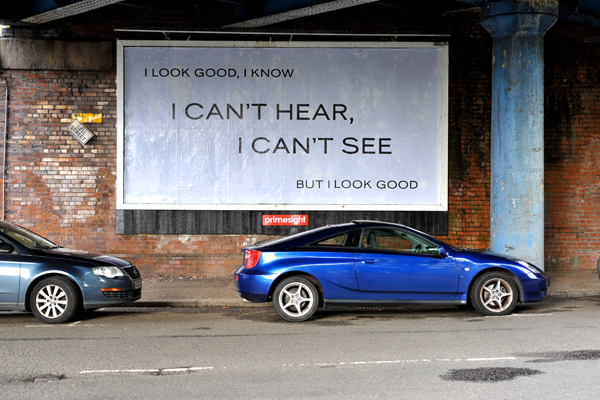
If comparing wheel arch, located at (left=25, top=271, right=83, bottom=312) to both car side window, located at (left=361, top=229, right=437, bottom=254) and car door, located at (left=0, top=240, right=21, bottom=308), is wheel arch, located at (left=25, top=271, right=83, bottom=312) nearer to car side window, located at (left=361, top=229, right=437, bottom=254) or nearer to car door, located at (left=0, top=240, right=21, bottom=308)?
car door, located at (left=0, top=240, right=21, bottom=308)

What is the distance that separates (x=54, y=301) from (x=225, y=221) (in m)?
5.48

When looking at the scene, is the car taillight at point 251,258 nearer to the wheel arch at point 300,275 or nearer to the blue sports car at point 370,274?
the blue sports car at point 370,274

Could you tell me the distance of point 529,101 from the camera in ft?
38.6

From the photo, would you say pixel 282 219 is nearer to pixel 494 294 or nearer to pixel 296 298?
pixel 296 298

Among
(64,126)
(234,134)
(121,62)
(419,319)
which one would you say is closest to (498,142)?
(419,319)

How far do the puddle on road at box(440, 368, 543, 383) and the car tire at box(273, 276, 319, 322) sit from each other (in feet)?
10.2

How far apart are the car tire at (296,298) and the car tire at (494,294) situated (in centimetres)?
235

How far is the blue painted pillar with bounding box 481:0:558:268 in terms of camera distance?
11734mm

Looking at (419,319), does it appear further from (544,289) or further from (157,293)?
(157,293)

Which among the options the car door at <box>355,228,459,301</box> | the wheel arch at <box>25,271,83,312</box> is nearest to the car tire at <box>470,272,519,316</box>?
the car door at <box>355,228,459,301</box>

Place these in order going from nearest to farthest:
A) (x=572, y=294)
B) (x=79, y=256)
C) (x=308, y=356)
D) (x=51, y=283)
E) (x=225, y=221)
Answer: (x=308, y=356), (x=51, y=283), (x=79, y=256), (x=572, y=294), (x=225, y=221)

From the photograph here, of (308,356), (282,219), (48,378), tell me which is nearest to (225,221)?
(282,219)

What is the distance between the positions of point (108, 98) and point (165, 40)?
182 cm

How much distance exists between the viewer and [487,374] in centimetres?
578
